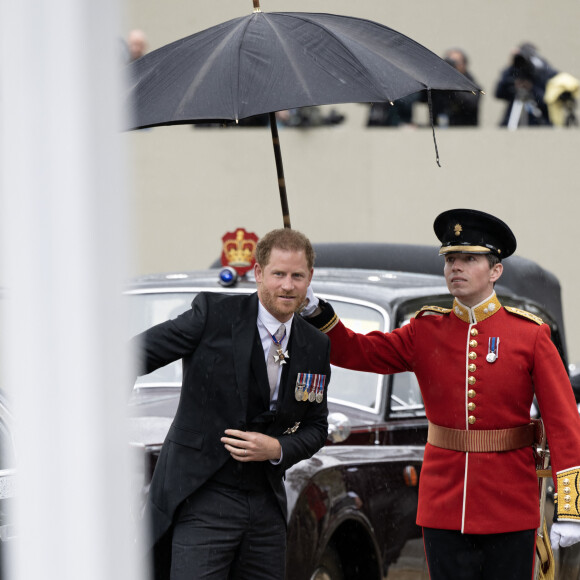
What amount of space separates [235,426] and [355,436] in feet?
5.12

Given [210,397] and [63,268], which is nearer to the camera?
[63,268]

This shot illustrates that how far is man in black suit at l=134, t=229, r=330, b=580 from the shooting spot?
3.40 meters

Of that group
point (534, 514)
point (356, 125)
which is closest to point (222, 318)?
point (534, 514)

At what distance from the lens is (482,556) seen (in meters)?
3.78

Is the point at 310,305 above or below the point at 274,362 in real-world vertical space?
above

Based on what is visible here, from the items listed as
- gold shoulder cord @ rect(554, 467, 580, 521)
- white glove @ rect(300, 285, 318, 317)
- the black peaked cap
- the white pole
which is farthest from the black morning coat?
the white pole

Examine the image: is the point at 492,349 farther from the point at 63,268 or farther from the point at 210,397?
the point at 63,268

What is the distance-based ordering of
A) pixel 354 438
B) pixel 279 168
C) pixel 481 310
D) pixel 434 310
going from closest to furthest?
pixel 481 310 → pixel 434 310 → pixel 279 168 → pixel 354 438

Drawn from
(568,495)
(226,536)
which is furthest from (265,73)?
(568,495)

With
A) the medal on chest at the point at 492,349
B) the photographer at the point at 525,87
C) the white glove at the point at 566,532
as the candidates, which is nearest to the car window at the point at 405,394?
the medal on chest at the point at 492,349

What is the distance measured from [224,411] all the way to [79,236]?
8.06ft

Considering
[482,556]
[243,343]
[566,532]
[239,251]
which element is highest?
[239,251]

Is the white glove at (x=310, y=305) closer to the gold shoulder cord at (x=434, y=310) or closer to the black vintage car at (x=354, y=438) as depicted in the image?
the gold shoulder cord at (x=434, y=310)

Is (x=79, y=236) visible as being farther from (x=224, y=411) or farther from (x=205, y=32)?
(x=205, y=32)
